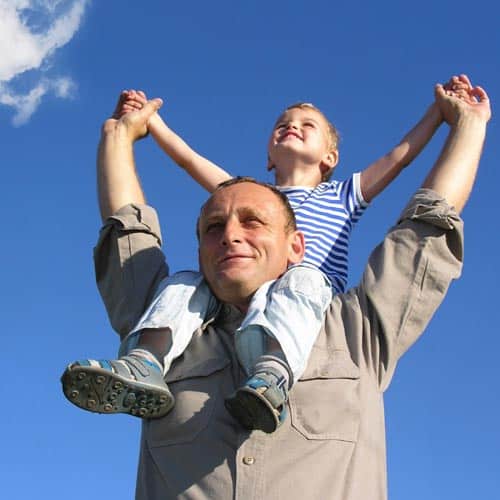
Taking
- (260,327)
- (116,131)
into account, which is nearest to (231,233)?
(260,327)

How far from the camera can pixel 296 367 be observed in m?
4.07

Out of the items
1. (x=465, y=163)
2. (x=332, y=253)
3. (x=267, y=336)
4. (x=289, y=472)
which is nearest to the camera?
(x=289, y=472)

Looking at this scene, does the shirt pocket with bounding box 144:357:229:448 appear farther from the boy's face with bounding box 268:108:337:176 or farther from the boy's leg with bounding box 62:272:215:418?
the boy's face with bounding box 268:108:337:176

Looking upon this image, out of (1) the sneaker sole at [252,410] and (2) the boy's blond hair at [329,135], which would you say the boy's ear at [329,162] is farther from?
(1) the sneaker sole at [252,410]

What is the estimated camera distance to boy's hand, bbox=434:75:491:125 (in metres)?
5.50

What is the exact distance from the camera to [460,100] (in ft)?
18.6

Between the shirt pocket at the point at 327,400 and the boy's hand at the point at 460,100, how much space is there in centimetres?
198

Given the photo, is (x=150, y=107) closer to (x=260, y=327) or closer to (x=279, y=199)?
(x=279, y=199)

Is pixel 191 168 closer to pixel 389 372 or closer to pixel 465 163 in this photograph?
pixel 465 163

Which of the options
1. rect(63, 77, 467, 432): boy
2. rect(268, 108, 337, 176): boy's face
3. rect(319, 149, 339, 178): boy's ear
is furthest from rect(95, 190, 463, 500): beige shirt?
rect(319, 149, 339, 178): boy's ear

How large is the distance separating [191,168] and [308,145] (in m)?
0.91

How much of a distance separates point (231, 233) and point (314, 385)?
91 cm

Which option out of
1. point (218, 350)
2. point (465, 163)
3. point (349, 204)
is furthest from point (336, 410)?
point (349, 204)

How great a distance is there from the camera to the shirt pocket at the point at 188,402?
13.6 ft
